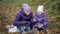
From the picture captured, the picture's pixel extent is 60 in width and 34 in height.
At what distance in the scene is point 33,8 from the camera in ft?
40.0

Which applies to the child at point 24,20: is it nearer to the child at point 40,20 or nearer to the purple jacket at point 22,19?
the purple jacket at point 22,19

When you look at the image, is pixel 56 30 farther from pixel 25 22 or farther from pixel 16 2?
pixel 16 2

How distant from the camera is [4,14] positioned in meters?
11.1

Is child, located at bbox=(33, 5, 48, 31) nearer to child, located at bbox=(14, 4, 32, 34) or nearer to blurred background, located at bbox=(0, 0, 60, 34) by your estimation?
child, located at bbox=(14, 4, 32, 34)

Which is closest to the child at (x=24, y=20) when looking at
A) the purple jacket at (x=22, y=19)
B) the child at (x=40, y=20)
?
the purple jacket at (x=22, y=19)

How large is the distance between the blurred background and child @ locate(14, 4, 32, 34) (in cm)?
295

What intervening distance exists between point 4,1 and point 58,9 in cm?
413

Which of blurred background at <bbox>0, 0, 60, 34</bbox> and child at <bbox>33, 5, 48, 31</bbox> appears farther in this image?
blurred background at <bbox>0, 0, 60, 34</bbox>

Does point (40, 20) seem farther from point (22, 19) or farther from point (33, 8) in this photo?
point (33, 8)

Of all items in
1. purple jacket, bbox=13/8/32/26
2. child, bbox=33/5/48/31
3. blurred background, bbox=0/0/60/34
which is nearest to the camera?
purple jacket, bbox=13/8/32/26

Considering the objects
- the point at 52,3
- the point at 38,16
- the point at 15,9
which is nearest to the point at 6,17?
the point at 15,9

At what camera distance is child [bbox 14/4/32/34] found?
5.34 meters

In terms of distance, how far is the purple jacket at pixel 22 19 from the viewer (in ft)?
17.5

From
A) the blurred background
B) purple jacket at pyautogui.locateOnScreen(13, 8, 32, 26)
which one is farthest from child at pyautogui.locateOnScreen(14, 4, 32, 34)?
the blurred background
